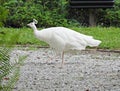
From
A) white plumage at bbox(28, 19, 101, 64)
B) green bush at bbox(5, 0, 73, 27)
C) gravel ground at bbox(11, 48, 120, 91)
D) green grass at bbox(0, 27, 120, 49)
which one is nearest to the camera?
gravel ground at bbox(11, 48, 120, 91)

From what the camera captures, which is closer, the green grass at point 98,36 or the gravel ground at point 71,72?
the gravel ground at point 71,72

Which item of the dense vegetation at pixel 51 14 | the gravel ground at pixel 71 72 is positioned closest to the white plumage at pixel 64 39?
the gravel ground at pixel 71 72

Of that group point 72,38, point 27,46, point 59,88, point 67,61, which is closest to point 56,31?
point 72,38

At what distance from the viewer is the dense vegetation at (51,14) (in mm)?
12000

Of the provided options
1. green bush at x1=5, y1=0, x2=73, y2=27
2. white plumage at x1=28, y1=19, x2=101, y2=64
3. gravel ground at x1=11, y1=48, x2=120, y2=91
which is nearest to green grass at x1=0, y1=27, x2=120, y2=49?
gravel ground at x1=11, y1=48, x2=120, y2=91

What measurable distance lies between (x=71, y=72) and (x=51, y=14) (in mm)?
5414

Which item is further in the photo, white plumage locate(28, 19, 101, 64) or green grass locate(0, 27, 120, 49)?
green grass locate(0, 27, 120, 49)

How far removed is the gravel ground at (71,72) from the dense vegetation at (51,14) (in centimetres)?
291

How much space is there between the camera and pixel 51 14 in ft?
40.2

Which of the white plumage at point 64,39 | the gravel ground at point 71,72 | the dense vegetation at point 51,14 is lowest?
the dense vegetation at point 51,14

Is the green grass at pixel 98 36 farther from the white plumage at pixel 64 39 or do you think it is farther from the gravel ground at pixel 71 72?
the white plumage at pixel 64 39

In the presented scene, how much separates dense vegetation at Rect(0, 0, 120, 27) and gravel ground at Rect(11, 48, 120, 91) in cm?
291

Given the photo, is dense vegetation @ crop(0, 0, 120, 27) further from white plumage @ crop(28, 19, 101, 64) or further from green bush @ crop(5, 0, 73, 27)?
white plumage @ crop(28, 19, 101, 64)

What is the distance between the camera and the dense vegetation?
12000mm
